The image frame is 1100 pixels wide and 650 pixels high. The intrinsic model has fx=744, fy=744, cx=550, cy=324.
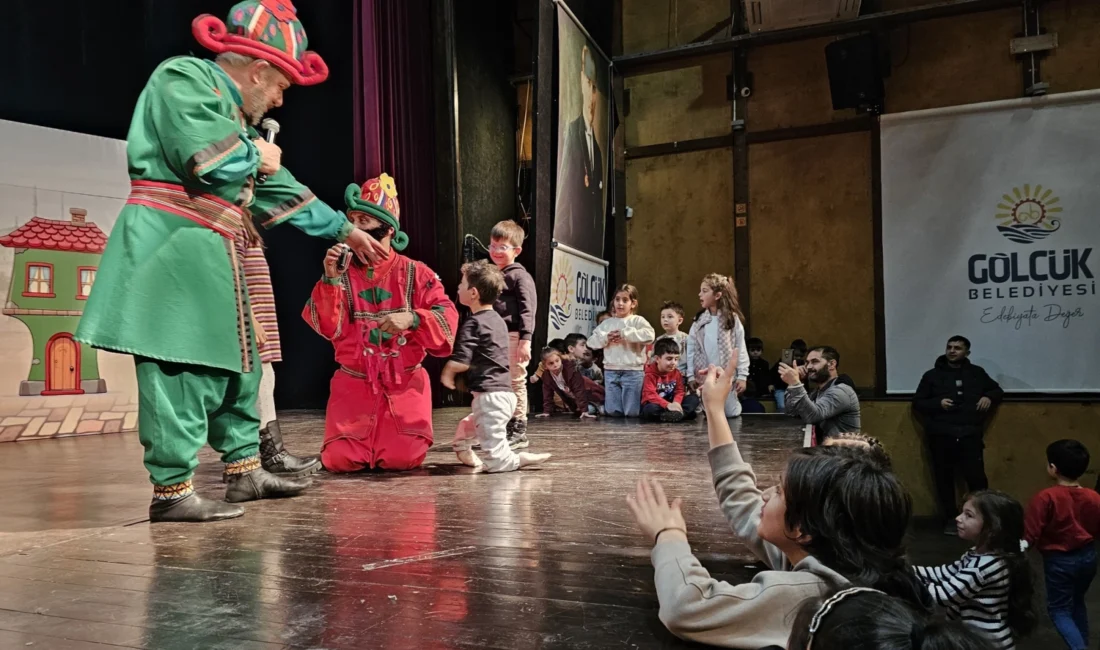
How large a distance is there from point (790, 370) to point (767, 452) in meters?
0.46

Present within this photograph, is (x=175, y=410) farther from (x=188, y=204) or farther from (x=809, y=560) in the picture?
(x=809, y=560)

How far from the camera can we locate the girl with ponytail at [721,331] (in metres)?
5.28

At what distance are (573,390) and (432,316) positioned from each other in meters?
3.40

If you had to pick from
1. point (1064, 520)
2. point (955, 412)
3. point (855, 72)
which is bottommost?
point (1064, 520)

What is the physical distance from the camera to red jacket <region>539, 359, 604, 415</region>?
615 cm

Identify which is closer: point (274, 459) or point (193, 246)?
point (193, 246)

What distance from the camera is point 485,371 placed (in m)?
2.98

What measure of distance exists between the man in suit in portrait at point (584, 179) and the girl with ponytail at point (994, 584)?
3876 mm

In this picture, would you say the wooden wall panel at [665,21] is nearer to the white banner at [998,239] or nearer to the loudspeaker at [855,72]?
the loudspeaker at [855,72]

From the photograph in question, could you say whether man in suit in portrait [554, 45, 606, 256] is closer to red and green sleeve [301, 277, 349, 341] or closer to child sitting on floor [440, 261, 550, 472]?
child sitting on floor [440, 261, 550, 472]

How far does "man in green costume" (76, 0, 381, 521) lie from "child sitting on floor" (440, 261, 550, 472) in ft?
3.08

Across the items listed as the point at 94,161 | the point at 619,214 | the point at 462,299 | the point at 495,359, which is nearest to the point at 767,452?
the point at 495,359

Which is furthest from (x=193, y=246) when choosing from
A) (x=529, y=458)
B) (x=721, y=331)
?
(x=721, y=331)

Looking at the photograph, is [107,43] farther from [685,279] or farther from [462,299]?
[685,279]
